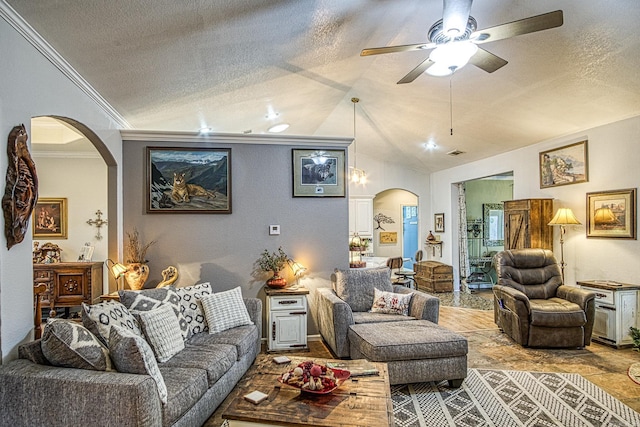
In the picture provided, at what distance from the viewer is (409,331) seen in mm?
3207

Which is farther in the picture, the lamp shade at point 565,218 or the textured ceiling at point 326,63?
the lamp shade at point 565,218

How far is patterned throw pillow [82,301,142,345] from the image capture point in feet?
7.73

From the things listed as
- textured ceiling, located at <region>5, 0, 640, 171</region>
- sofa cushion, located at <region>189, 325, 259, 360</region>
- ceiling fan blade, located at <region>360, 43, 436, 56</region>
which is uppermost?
textured ceiling, located at <region>5, 0, 640, 171</region>

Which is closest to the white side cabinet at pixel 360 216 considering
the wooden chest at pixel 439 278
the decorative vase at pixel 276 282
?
the wooden chest at pixel 439 278

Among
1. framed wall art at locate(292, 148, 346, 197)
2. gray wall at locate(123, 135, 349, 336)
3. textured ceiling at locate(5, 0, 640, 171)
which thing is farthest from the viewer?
framed wall art at locate(292, 148, 346, 197)

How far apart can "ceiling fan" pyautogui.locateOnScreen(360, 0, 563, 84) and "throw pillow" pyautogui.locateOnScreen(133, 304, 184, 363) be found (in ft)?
8.23

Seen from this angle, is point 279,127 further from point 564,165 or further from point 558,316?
point 558,316

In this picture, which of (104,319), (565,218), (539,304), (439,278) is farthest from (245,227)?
(439,278)

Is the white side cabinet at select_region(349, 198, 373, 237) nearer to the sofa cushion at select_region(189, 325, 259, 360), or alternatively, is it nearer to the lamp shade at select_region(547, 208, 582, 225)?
the lamp shade at select_region(547, 208, 582, 225)

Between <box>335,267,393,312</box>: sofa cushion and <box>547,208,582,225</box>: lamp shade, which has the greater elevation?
<box>547,208,582,225</box>: lamp shade

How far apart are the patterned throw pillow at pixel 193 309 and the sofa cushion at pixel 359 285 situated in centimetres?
150

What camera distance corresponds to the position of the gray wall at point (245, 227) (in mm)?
4199

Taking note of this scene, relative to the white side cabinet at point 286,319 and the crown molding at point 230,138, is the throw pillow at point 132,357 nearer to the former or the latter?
the white side cabinet at point 286,319

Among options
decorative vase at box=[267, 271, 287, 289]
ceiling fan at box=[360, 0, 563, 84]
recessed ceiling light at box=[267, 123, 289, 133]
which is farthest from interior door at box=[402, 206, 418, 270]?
ceiling fan at box=[360, 0, 563, 84]
